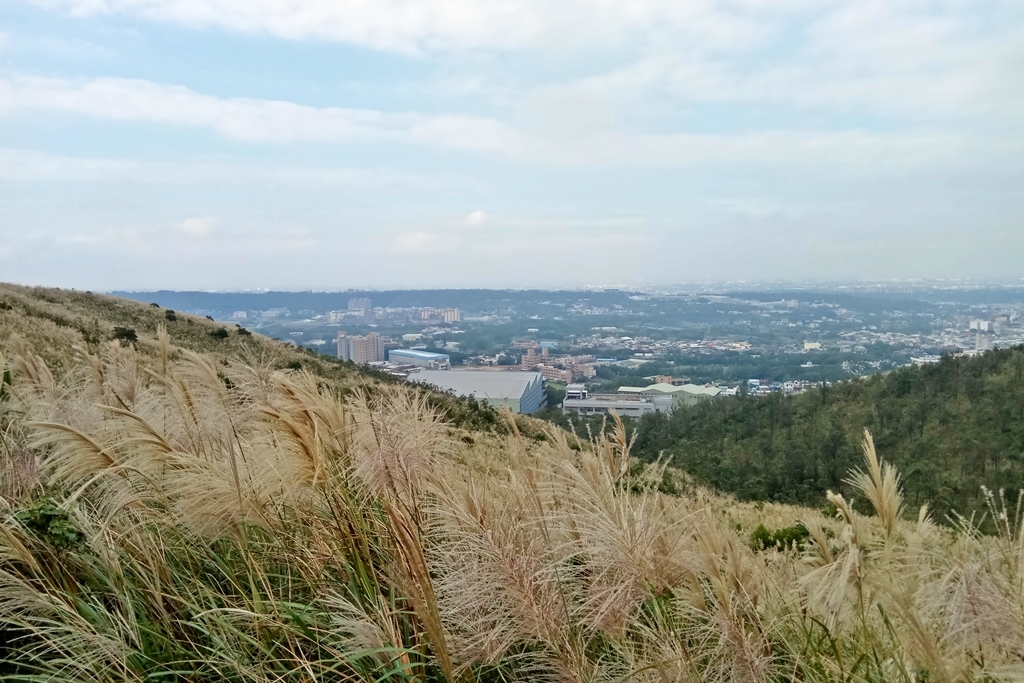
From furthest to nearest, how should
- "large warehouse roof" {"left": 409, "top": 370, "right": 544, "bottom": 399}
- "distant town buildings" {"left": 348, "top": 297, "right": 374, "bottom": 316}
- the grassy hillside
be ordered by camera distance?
"distant town buildings" {"left": 348, "top": 297, "right": 374, "bottom": 316} < "large warehouse roof" {"left": 409, "top": 370, "right": 544, "bottom": 399} < the grassy hillside

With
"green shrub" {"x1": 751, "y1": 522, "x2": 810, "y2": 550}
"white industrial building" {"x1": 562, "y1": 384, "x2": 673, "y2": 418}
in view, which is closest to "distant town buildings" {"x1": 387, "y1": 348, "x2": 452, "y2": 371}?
"white industrial building" {"x1": 562, "y1": 384, "x2": 673, "y2": 418}

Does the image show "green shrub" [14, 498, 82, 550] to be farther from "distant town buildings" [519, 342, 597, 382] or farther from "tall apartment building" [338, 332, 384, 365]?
"tall apartment building" [338, 332, 384, 365]

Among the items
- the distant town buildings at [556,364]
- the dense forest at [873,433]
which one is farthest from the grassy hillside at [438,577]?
the distant town buildings at [556,364]

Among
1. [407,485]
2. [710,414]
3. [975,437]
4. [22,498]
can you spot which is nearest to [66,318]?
[22,498]

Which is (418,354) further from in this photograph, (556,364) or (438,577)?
(438,577)

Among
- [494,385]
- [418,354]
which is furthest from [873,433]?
[418,354]

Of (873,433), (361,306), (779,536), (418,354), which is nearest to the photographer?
(779,536)
